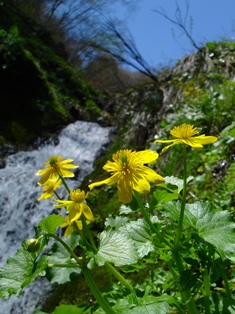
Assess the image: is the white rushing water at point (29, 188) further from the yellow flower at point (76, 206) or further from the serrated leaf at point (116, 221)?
the yellow flower at point (76, 206)

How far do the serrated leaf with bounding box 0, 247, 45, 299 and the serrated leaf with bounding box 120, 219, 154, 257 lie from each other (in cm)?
23

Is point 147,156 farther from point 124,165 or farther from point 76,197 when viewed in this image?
point 76,197

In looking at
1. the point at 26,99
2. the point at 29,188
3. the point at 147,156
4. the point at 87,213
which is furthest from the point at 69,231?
the point at 26,99

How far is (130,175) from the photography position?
82 centimetres

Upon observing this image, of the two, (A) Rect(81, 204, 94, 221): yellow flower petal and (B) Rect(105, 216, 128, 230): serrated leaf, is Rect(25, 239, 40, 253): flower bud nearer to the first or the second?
(A) Rect(81, 204, 94, 221): yellow flower petal

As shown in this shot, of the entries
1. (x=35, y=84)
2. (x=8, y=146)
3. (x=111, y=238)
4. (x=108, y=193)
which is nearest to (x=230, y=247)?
(x=111, y=238)

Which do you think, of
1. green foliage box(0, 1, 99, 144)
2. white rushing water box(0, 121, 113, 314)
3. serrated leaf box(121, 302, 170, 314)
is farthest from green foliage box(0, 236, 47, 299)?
green foliage box(0, 1, 99, 144)

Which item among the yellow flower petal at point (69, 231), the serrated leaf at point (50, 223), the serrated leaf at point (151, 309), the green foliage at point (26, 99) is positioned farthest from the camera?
the green foliage at point (26, 99)

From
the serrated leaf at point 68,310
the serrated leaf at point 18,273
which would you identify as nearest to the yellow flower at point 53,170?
the serrated leaf at point 18,273

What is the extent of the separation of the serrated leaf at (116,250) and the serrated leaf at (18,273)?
141 mm

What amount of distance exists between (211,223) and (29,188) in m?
3.85

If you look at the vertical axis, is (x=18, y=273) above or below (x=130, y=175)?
below

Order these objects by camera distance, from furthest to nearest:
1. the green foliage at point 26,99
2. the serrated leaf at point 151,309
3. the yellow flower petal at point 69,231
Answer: the green foliage at point 26,99
the yellow flower petal at point 69,231
the serrated leaf at point 151,309

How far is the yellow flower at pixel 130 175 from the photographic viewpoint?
792 millimetres
